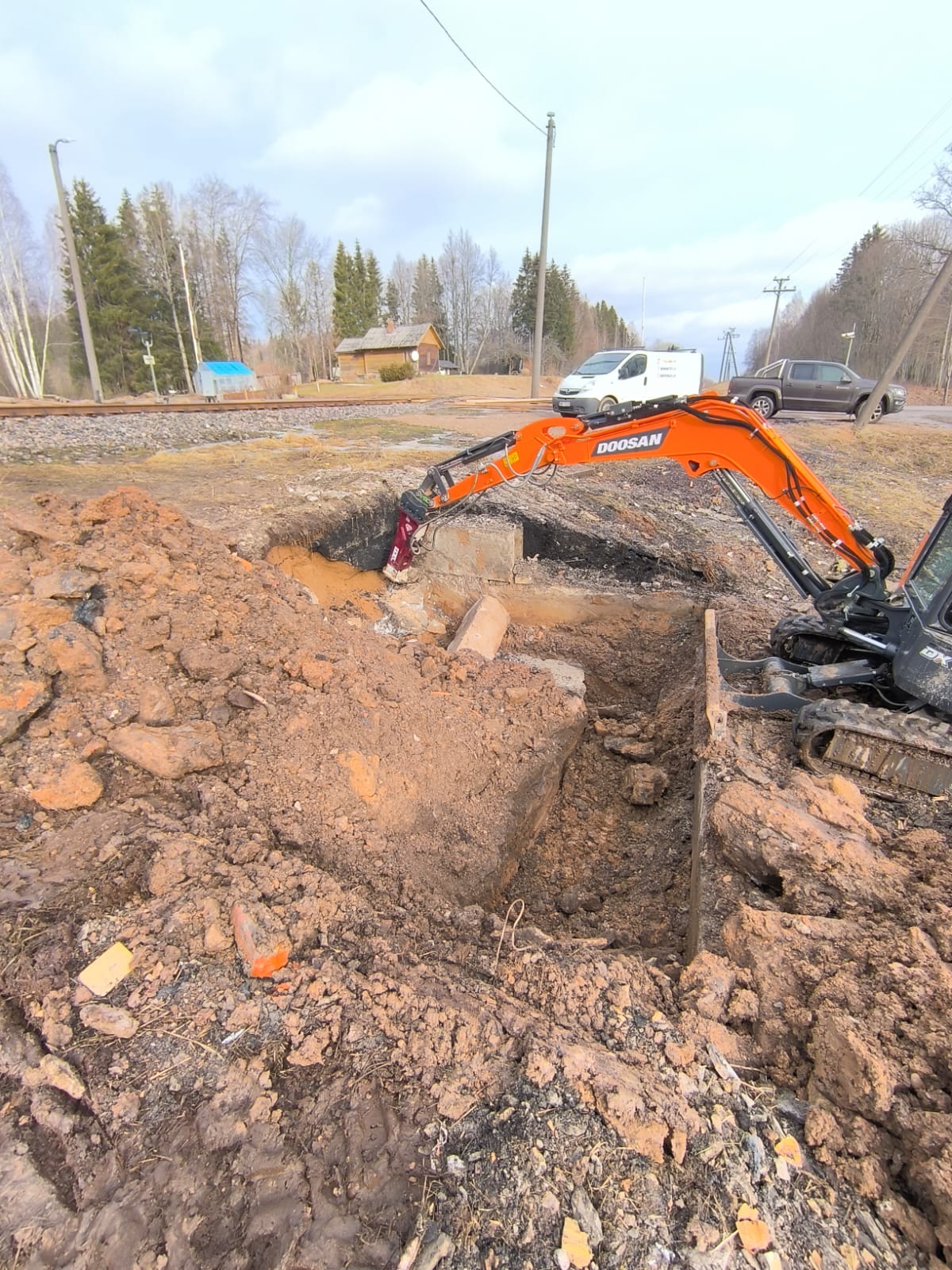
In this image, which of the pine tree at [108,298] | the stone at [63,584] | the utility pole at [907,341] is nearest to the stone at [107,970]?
the stone at [63,584]

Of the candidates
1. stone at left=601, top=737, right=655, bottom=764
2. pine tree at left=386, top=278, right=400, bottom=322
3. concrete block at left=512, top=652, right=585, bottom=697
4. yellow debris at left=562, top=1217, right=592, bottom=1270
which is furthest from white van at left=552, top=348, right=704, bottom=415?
pine tree at left=386, top=278, right=400, bottom=322

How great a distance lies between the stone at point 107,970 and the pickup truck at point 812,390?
1917 cm

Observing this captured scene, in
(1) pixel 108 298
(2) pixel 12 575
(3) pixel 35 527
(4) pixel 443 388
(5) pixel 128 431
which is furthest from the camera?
(1) pixel 108 298

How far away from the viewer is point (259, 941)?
7.80ft

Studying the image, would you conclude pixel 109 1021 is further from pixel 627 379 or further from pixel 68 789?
pixel 627 379

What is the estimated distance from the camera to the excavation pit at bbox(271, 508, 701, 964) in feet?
12.4

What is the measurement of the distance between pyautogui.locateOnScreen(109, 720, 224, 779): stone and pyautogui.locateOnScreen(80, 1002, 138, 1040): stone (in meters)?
1.38

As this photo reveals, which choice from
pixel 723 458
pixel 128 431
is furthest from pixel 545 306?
pixel 723 458

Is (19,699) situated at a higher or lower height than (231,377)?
lower

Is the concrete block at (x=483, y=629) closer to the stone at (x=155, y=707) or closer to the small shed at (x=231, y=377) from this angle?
the stone at (x=155, y=707)

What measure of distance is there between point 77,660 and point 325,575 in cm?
344

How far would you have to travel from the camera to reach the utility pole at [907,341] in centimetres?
1462

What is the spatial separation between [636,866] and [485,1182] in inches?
96.3

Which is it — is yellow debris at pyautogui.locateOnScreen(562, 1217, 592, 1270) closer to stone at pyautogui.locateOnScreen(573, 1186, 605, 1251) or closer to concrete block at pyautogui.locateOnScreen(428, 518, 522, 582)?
stone at pyautogui.locateOnScreen(573, 1186, 605, 1251)
